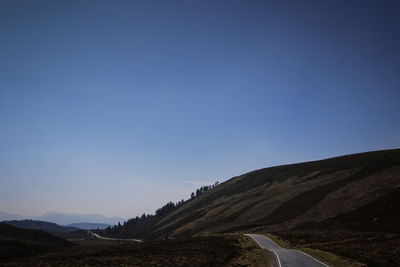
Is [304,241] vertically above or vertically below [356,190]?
below

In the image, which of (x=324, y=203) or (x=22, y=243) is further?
(x=324, y=203)

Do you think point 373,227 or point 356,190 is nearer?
point 373,227

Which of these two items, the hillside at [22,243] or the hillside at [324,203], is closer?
the hillside at [22,243]

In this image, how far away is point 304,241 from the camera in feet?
133

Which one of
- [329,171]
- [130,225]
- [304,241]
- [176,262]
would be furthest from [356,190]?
[130,225]

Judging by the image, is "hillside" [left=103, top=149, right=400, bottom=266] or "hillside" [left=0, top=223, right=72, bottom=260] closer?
"hillside" [left=0, top=223, right=72, bottom=260]

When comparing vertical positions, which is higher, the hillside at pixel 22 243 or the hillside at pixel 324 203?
the hillside at pixel 324 203

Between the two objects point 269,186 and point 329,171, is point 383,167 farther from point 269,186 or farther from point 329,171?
point 269,186

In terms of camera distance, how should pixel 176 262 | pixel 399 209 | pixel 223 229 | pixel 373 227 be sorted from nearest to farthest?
pixel 176 262
pixel 373 227
pixel 399 209
pixel 223 229

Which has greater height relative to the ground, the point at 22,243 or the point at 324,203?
the point at 324,203

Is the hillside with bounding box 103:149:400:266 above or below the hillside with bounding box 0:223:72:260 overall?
above

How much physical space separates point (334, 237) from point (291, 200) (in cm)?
4246

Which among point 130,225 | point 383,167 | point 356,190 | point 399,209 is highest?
point 383,167

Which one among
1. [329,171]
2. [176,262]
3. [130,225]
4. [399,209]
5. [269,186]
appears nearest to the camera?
[176,262]
